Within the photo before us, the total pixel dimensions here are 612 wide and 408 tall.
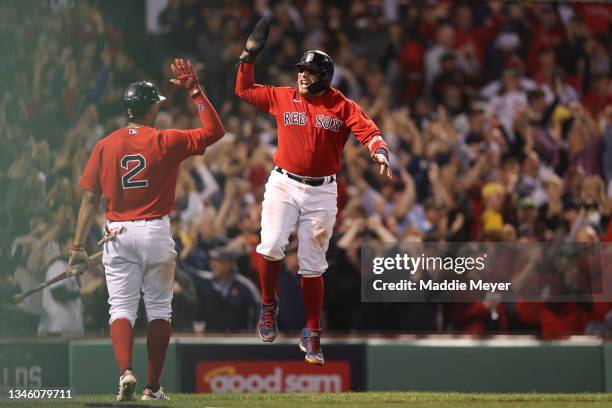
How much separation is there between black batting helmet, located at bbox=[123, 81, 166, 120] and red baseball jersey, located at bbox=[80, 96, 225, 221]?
115mm

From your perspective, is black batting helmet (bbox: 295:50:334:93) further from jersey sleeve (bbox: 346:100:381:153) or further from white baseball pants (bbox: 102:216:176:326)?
white baseball pants (bbox: 102:216:176:326)

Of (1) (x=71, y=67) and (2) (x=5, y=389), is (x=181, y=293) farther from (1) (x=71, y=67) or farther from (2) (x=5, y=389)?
(1) (x=71, y=67)

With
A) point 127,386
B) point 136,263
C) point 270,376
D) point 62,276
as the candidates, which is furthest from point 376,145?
point 270,376

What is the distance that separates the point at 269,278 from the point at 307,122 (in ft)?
3.76

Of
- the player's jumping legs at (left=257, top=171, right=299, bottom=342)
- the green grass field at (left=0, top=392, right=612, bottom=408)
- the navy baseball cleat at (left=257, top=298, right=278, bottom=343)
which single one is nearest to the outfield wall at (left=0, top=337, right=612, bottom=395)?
the green grass field at (left=0, top=392, right=612, bottom=408)

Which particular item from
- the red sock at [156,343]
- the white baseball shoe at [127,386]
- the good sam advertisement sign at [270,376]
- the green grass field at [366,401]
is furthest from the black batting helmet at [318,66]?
the good sam advertisement sign at [270,376]

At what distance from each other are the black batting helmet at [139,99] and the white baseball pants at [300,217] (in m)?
1.02

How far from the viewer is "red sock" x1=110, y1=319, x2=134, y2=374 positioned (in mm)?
8375

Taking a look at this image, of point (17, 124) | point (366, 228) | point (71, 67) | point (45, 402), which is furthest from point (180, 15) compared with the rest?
point (45, 402)

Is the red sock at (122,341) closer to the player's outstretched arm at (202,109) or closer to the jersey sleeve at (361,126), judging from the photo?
the player's outstretched arm at (202,109)

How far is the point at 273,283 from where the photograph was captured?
29.3 feet

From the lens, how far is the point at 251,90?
8844mm

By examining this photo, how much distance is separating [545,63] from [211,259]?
6.37m

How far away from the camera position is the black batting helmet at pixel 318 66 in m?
8.65
